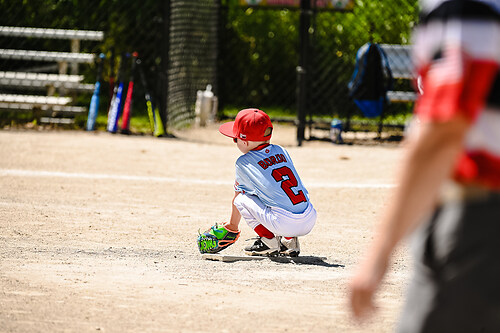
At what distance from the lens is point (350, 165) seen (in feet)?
34.3

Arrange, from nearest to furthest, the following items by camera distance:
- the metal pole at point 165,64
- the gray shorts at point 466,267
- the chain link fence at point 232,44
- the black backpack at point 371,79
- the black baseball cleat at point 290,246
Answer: the gray shorts at point 466,267 < the black baseball cleat at point 290,246 < the metal pole at point 165,64 < the black backpack at point 371,79 < the chain link fence at point 232,44

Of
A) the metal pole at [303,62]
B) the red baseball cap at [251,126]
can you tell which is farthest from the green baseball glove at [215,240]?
the metal pole at [303,62]

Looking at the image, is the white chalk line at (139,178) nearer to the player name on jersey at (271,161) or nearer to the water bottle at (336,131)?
the player name on jersey at (271,161)

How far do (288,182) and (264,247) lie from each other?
0.50 m

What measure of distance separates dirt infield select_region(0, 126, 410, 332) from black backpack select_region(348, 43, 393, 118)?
2.44m

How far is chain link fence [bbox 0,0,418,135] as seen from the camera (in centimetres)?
1563

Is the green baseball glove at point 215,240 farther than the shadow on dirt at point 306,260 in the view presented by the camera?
Yes

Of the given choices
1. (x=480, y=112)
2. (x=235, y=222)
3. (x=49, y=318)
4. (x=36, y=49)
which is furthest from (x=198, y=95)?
(x=480, y=112)

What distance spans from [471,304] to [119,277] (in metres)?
3.21

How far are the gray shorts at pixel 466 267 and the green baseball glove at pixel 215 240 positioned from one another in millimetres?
3637

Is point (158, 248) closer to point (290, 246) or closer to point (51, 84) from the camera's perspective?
point (290, 246)

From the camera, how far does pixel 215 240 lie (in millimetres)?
5402

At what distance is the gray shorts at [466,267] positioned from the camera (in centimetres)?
177

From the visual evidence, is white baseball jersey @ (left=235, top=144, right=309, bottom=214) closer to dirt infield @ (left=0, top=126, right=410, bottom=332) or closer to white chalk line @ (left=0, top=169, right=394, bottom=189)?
dirt infield @ (left=0, top=126, right=410, bottom=332)
